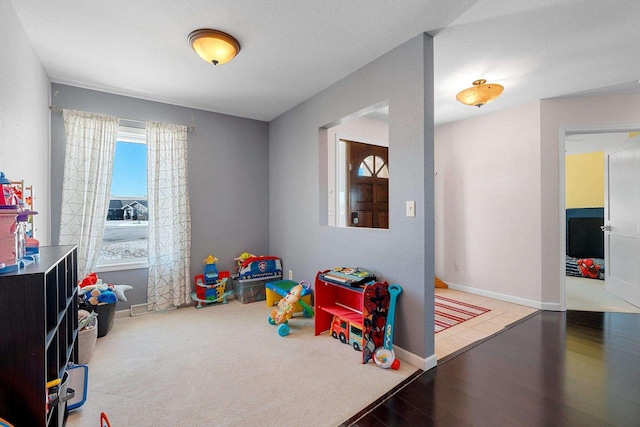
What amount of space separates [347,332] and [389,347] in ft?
1.36

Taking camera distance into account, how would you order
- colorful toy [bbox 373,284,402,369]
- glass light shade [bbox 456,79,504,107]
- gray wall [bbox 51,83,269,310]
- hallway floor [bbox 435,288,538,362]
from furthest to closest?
gray wall [bbox 51,83,269,310] → glass light shade [bbox 456,79,504,107] → hallway floor [bbox 435,288,538,362] → colorful toy [bbox 373,284,402,369]

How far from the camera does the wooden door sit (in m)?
4.18

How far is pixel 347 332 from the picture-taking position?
252 centimetres

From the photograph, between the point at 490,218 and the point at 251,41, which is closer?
the point at 251,41

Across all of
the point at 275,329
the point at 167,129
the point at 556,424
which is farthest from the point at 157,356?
the point at 556,424

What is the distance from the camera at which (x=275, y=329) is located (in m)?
2.87

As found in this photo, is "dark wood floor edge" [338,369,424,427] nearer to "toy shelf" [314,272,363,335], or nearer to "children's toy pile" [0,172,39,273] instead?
"toy shelf" [314,272,363,335]

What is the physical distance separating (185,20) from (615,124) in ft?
14.8

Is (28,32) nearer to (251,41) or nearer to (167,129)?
(167,129)

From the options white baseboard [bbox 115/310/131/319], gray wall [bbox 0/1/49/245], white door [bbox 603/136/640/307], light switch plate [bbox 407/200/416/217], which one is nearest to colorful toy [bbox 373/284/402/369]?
light switch plate [bbox 407/200/416/217]

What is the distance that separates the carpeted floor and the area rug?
3.36ft

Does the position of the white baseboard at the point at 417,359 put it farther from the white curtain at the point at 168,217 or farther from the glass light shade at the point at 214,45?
the glass light shade at the point at 214,45

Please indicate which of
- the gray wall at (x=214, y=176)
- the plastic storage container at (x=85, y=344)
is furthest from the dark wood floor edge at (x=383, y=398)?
the gray wall at (x=214, y=176)

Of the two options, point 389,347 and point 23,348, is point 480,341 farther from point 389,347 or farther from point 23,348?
point 23,348
